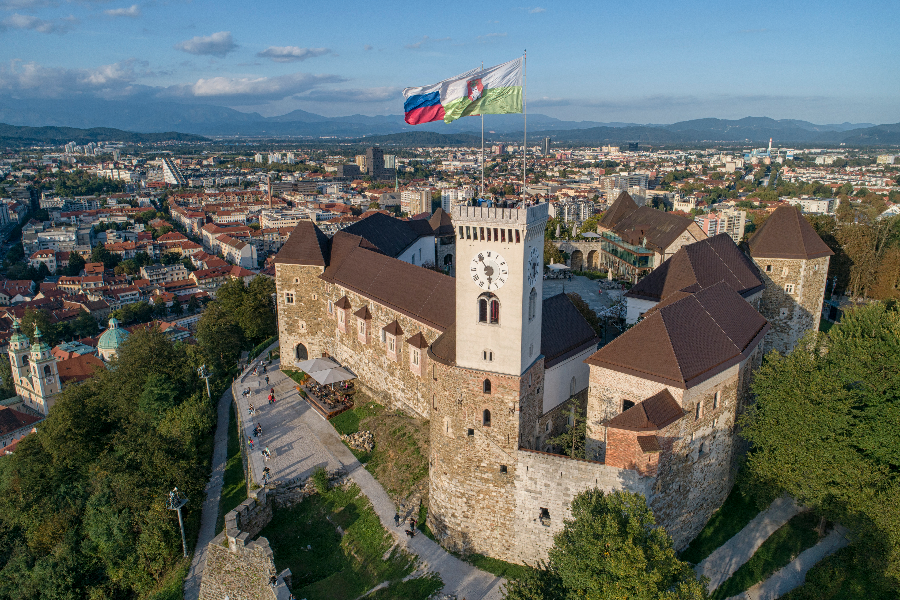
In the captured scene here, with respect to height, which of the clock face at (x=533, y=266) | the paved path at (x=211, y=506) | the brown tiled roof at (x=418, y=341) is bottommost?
the paved path at (x=211, y=506)

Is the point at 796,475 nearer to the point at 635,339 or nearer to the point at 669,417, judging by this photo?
the point at 669,417

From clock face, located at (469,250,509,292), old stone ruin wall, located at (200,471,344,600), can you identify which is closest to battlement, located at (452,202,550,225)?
clock face, located at (469,250,509,292)

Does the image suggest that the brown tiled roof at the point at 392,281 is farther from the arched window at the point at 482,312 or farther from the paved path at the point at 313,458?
the paved path at the point at 313,458

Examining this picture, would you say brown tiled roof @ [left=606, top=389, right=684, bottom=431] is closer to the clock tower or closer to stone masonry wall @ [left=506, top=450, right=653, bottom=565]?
stone masonry wall @ [left=506, top=450, right=653, bottom=565]

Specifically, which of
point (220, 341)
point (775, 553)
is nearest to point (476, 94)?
point (775, 553)

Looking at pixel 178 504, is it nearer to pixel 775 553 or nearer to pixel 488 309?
pixel 488 309

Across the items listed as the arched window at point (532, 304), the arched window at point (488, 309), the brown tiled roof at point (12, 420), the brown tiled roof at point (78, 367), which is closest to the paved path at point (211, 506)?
the arched window at point (488, 309)
